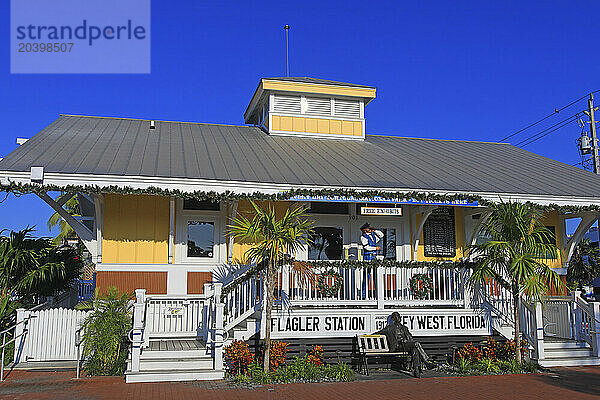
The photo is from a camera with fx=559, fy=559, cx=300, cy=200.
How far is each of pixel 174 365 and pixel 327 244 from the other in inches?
216

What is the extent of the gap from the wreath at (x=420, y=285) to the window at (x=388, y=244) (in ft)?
7.75

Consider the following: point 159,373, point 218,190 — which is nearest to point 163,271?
point 218,190

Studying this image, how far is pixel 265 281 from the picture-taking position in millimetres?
11430

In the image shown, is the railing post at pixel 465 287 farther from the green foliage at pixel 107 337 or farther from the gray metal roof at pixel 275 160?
the green foliage at pixel 107 337

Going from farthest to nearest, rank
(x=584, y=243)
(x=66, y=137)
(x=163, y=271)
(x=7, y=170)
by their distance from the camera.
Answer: (x=584, y=243) < (x=66, y=137) < (x=163, y=271) < (x=7, y=170)

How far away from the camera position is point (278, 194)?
12680 mm

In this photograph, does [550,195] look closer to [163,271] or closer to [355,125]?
[355,125]

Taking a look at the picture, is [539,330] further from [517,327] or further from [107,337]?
[107,337]

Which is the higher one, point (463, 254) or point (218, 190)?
point (218, 190)

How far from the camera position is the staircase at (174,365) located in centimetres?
1035

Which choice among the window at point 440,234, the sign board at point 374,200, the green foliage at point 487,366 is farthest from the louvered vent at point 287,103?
the green foliage at point 487,366

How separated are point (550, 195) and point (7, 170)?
→ 41.1ft

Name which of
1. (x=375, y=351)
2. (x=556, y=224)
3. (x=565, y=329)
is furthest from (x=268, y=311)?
(x=556, y=224)

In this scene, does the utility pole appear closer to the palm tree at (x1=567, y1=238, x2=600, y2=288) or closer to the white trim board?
the palm tree at (x1=567, y1=238, x2=600, y2=288)
